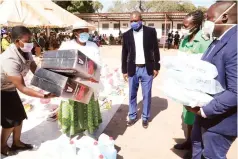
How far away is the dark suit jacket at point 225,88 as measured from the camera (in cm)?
174

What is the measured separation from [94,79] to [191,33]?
1399mm

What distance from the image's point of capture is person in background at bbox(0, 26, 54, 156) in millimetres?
2654

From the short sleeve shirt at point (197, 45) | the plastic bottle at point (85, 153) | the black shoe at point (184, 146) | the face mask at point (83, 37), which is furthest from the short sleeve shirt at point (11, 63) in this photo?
the black shoe at point (184, 146)

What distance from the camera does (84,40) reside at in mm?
3318

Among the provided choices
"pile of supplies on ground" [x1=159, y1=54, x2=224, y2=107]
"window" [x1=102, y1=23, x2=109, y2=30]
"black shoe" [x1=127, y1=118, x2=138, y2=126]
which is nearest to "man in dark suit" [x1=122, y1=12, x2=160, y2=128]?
"black shoe" [x1=127, y1=118, x2=138, y2=126]

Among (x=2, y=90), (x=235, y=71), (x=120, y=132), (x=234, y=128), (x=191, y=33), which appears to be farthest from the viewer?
(x=120, y=132)

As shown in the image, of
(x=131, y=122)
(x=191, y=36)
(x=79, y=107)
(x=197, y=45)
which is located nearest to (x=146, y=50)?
(x=191, y=36)

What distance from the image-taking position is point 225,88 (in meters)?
1.85

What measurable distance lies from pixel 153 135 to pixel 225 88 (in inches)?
83.0

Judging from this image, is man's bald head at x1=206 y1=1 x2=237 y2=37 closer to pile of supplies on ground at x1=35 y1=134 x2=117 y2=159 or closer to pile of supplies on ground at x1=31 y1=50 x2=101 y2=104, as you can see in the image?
pile of supplies on ground at x1=31 y1=50 x2=101 y2=104

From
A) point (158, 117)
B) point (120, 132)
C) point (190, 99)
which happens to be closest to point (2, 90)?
point (120, 132)

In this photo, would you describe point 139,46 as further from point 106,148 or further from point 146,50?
point 106,148

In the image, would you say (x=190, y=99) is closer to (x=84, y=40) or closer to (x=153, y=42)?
(x=84, y=40)

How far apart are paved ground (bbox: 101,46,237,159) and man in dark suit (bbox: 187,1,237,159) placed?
4.15ft
